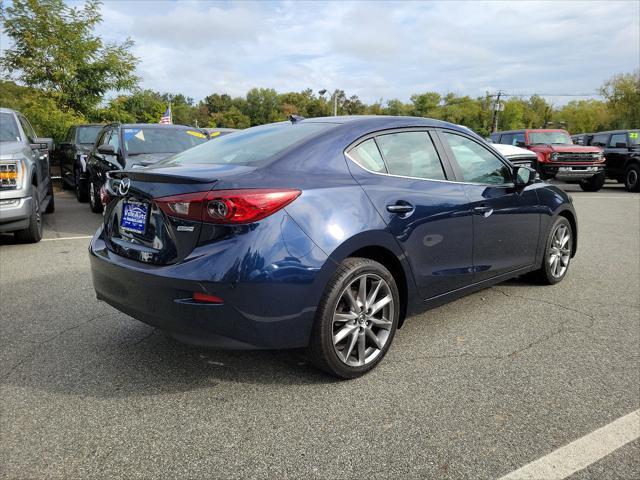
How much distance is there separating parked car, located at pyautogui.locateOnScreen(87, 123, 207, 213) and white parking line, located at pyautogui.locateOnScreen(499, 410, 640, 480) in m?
6.95

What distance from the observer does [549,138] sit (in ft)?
57.7

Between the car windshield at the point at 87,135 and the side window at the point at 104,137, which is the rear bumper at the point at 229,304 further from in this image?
the car windshield at the point at 87,135

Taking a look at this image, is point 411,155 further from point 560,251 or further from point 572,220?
point 572,220

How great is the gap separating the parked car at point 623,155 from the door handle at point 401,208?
16.8m

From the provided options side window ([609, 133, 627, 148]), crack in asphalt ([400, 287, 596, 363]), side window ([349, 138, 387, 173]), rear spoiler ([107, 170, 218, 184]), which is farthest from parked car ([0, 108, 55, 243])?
side window ([609, 133, 627, 148])

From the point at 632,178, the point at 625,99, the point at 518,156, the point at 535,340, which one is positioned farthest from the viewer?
the point at 625,99

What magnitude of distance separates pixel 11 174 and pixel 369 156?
5.12m

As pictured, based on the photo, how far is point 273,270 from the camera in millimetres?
2721

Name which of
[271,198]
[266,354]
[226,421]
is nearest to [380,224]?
[271,198]

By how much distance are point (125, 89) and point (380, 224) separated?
1749cm

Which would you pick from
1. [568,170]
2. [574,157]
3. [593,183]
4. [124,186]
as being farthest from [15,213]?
[593,183]

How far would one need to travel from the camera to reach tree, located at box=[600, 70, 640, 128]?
61844 millimetres

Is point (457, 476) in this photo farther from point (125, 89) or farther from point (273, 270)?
point (125, 89)

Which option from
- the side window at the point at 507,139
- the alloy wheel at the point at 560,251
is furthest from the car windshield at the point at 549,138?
the alloy wheel at the point at 560,251
